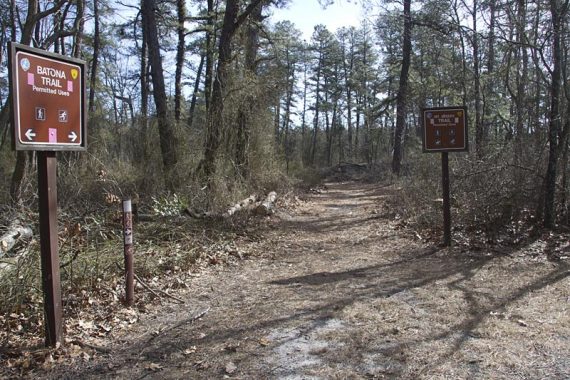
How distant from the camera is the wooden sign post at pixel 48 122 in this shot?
3643 millimetres

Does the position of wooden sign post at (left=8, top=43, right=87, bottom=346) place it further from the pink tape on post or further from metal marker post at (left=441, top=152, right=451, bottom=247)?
metal marker post at (left=441, top=152, right=451, bottom=247)

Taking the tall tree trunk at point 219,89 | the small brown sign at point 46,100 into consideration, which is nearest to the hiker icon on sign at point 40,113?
the small brown sign at point 46,100

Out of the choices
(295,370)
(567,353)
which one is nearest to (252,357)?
(295,370)

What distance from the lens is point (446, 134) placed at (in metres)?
8.17

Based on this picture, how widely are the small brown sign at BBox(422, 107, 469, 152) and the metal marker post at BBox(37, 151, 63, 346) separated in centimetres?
616

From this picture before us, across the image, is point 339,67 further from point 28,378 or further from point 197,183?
point 28,378

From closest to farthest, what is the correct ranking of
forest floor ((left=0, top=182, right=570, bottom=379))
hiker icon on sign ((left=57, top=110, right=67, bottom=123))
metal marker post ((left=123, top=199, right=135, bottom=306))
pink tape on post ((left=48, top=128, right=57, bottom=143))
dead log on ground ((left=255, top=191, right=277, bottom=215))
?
1. forest floor ((left=0, top=182, right=570, bottom=379))
2. pink tape on post ((left=48, top=128, right=57, bottom=143))
3. hiker icon on sign ((left=57, top=110, right=67, bottom=123))
4. metal marker post ((left=123, top=199, right=135, bottom=306))
5. dead log on ground ((left=255, top=191, right=277, bottom=215))

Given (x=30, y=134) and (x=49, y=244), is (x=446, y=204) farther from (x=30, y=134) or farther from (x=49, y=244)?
(x=30, y=134)

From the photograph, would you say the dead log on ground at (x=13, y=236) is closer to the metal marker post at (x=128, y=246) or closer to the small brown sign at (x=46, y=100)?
the metal marker post at (x=128, y=246)

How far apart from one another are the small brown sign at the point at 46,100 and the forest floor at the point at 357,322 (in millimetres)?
1889

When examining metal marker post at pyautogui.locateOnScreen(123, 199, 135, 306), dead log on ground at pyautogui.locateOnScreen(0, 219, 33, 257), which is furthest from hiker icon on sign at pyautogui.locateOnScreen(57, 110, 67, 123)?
dead log on ground at pyautogui.locateOnScreen(0, 219, 33, 257)

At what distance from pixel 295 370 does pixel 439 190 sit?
905cm

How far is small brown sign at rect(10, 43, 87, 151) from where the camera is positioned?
11.9 feet

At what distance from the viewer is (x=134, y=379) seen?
12.1ft
